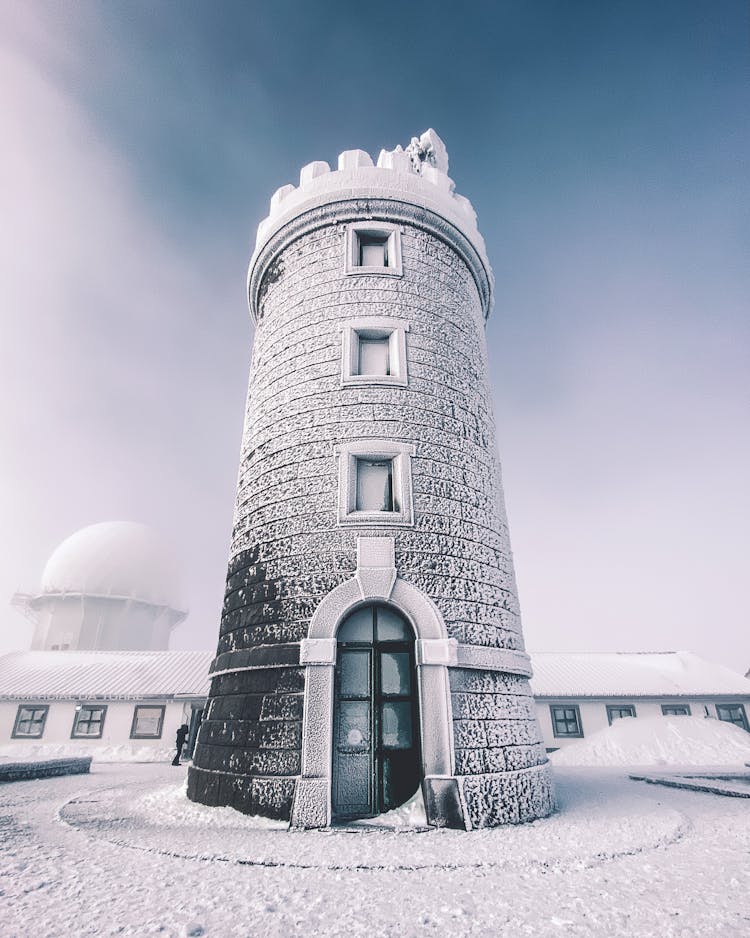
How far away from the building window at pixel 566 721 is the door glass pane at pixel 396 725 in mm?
22459

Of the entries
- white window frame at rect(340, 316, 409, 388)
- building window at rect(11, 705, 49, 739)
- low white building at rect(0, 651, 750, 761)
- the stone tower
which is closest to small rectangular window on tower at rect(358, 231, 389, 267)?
the stone tower

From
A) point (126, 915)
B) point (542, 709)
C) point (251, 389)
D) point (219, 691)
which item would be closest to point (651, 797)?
point (219, 691)

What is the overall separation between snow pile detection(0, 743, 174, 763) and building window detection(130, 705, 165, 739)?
61 cm

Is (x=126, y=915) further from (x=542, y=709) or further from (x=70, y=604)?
(x=70, y=604)

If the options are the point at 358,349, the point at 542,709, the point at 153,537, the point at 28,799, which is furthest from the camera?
the point at 153,537

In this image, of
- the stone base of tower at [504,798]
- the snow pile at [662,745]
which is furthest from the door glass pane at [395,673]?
the snow pile at [662,745]

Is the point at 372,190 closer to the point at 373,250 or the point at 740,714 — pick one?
the point at 373,250

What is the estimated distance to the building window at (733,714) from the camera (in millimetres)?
28000

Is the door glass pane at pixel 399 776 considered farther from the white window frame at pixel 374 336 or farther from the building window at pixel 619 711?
the building window at pixel 619 711

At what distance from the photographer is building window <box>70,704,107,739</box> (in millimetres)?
24672

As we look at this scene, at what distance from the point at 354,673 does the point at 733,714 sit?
2989cm

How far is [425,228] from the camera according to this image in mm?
12562

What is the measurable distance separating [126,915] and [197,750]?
5571 millimetres

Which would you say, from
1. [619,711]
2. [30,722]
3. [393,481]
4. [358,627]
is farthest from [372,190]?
[30,722]
